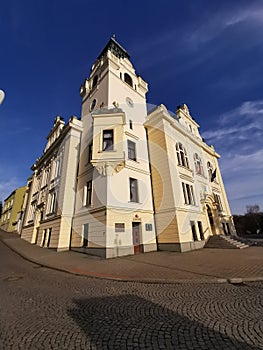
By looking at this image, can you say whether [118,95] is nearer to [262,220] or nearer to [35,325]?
[35,325]

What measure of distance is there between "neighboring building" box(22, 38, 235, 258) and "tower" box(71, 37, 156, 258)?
70mm

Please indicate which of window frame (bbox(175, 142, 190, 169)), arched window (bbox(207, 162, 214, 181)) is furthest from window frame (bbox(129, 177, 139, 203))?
arched window (bbox(207, 162, 214, 181))

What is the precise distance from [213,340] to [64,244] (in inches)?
558

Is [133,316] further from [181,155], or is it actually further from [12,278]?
[181,155]

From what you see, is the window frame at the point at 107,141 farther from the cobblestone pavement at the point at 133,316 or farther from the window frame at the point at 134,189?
the cobblestone pavement at the point at 133,316

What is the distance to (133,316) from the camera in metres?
3.63

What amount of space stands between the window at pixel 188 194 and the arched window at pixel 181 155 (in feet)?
7.66

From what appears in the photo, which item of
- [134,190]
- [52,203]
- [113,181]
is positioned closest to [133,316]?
[113,181]

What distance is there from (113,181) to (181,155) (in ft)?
29.9

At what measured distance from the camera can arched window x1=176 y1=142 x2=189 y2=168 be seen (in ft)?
57.3

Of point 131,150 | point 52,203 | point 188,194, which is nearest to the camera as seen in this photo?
point 131,150

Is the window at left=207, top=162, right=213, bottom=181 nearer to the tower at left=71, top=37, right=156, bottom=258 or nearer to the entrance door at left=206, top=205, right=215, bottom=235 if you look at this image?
the entrance door at left=206, top=205, right=215, bottom=235

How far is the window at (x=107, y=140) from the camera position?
1371 centimetres

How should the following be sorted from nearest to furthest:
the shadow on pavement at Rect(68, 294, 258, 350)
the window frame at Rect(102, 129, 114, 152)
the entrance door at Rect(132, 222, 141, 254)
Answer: the shadow on pavement at Rect(68, 294, 258, 350)
the entrance door at Rect(132, 222, 141, 254)
the window frame at Rect(102, 129, 114, 152)
